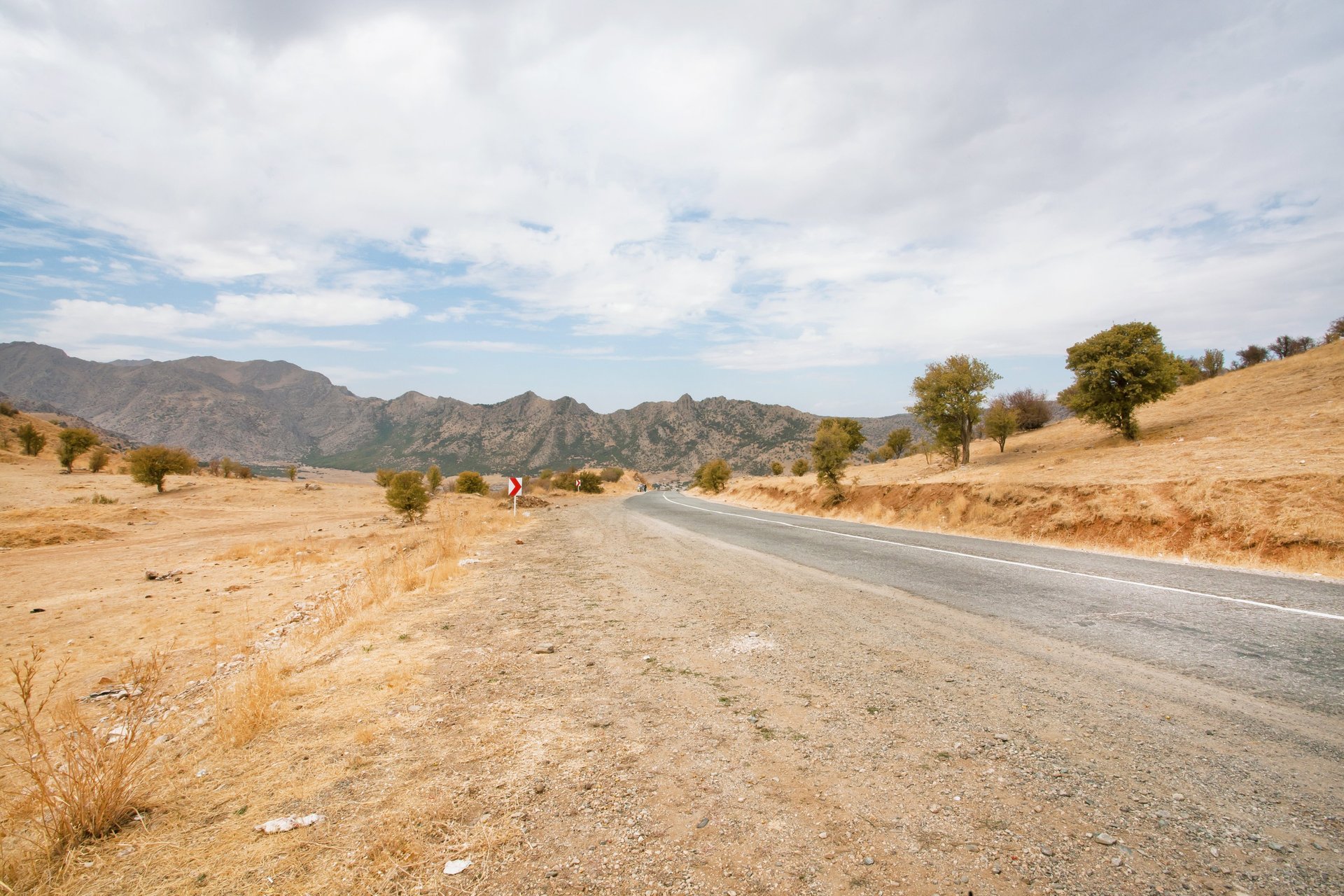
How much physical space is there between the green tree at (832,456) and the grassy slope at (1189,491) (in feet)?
3.82

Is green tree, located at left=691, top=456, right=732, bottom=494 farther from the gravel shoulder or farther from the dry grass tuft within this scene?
the dry grass tuft

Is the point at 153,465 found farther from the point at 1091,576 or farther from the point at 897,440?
the point at 897,440

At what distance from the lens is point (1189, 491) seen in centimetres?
1272

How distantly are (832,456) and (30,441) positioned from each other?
75494 mm

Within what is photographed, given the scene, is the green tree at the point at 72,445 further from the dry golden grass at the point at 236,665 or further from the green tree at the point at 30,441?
the dry golden grass at the point at 236,665

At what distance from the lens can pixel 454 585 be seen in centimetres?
1004

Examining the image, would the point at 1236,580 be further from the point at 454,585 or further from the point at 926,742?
the point at 454,585

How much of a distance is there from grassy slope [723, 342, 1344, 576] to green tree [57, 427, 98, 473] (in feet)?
204

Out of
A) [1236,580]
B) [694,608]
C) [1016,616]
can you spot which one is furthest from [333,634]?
[1236,580]

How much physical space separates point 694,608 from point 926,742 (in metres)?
4.28

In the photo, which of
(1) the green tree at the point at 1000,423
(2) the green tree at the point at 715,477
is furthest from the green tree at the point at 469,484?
(1) the green tree at the point at 1000,423

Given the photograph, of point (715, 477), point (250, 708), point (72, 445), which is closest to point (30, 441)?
point (72, 445)

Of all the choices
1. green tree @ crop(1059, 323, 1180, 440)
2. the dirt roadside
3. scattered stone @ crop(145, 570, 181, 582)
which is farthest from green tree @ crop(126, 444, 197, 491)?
green tree @ crop(1059, 323, 1180, 440)

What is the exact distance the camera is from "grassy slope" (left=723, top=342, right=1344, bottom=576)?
412 inches
